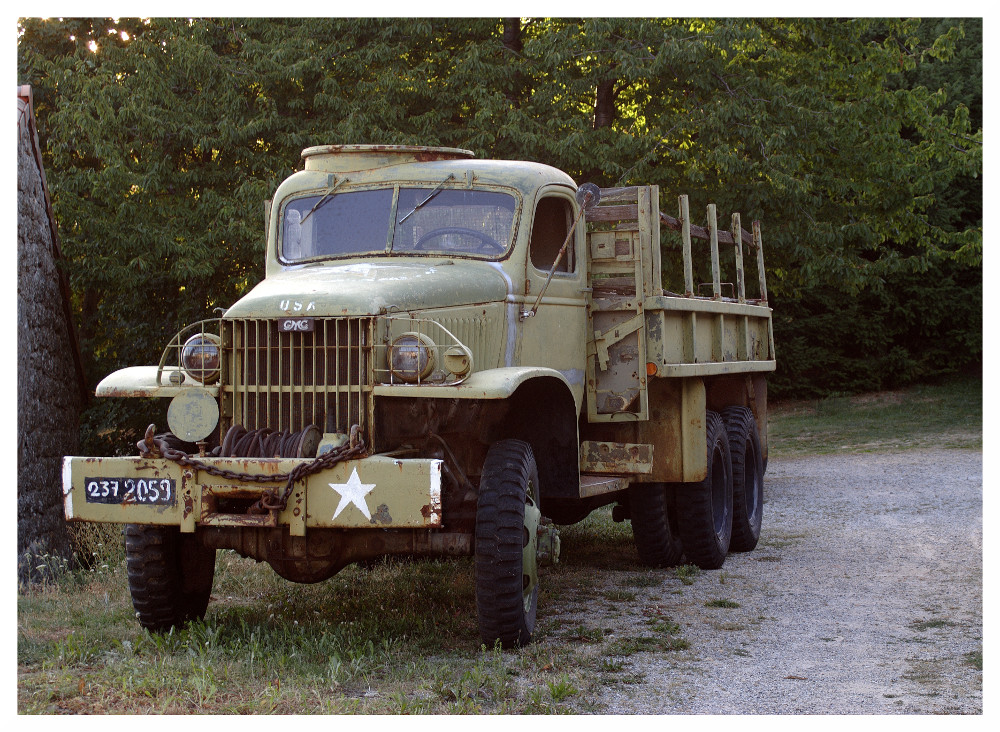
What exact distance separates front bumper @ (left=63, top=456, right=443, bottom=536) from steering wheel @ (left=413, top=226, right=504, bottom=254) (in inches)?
73.1

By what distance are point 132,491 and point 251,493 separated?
57cm

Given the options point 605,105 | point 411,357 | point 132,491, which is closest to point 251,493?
point 132,491

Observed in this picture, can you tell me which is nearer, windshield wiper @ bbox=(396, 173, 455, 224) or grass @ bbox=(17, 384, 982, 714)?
grass @ bbox=(17, 384, 982, 714)

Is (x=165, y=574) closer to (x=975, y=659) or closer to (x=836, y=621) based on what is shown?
(x=836, y=621)

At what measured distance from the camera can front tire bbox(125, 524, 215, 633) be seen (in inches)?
221

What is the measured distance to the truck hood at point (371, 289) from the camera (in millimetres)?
5398

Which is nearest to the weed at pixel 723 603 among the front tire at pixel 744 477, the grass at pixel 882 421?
the front tire at pixel 744 477

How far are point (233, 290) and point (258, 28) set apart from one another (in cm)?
308

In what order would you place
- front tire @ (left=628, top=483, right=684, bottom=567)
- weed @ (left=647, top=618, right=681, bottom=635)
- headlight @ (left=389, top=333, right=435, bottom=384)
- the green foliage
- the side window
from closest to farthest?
headlight @ (left=389, top=333, right=435, bottom=384)
weed @ (left=647, top=618, right=681, bottom=635)
the side window
front tire @ (left=628, top=483, right=684, bottom=567)
the green foliage

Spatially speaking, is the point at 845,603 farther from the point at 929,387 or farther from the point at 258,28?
the point at 929,387

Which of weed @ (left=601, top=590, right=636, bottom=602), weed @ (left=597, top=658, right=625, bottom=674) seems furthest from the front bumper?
weed @ (left=601, top=590, right=636, bottom=602)

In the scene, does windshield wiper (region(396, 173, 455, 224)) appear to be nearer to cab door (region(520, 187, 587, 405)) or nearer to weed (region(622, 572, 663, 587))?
cab door (region(520, 187, 587, 405))

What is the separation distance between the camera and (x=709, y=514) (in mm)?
8055

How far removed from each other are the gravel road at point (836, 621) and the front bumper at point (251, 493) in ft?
3.98
